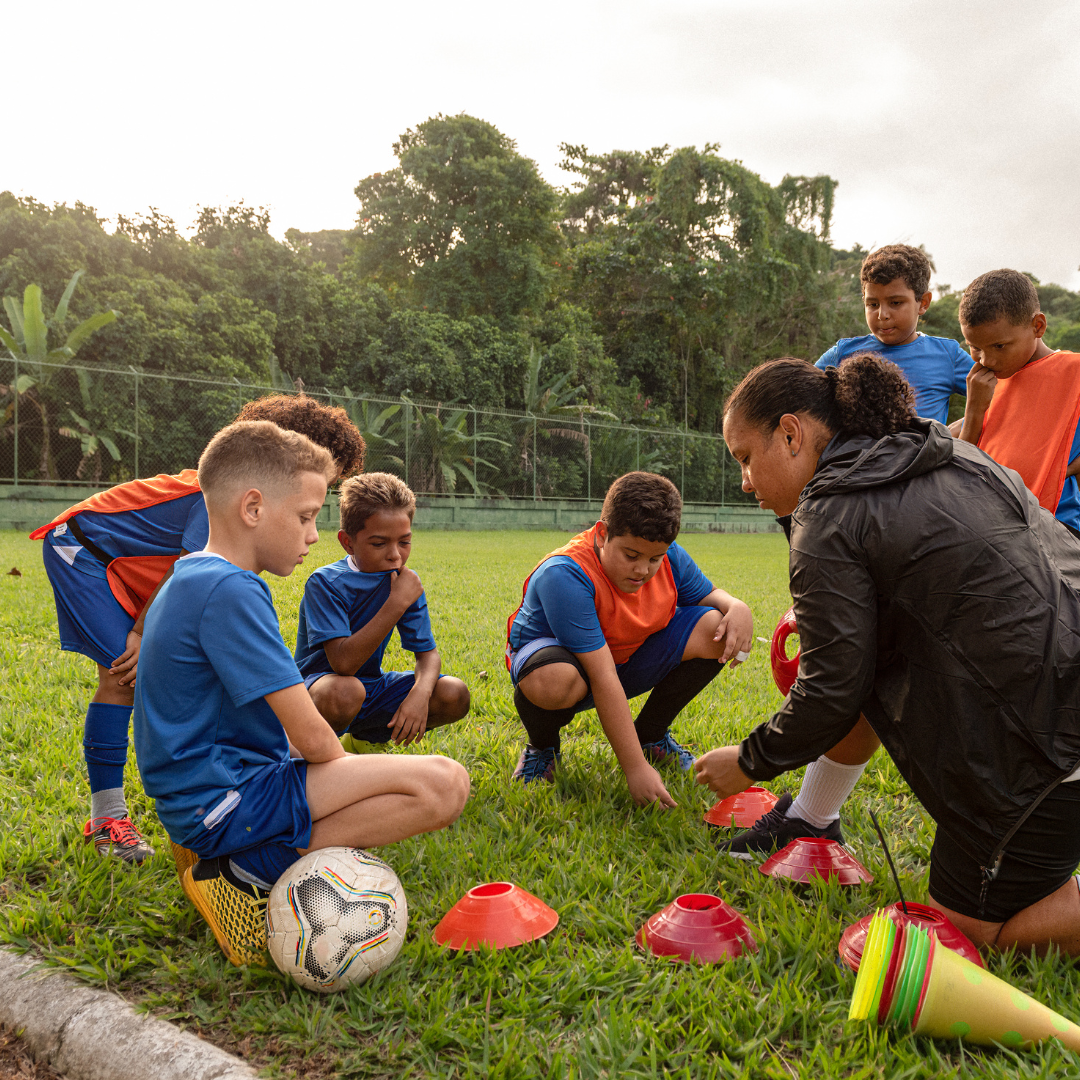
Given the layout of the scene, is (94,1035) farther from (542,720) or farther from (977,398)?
(977,398)

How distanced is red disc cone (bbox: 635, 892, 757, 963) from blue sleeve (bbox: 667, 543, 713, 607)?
5.50ft

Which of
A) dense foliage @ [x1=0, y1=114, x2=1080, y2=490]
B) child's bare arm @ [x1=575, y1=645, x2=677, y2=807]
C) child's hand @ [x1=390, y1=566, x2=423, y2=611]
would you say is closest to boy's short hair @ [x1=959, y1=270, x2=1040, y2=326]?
child's bare arm @ [x1=575, y1=645, x2=677, y2=807]

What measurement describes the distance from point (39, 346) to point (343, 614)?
54.3ft

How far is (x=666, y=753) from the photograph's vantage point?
3.67m

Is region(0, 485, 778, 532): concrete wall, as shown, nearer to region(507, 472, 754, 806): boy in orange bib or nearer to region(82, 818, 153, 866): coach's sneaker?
region(507, 472, 754, 806): boy in orange bib

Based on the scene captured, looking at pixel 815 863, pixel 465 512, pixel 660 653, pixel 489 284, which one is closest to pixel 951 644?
pixel 815 863

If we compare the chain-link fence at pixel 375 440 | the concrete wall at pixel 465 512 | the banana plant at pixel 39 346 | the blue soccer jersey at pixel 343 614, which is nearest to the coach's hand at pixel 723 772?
the blue soccer jersey at pixel 343 614

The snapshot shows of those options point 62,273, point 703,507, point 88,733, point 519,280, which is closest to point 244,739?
point 88,733

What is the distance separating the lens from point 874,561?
6.49ft

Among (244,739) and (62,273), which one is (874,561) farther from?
(62,273)

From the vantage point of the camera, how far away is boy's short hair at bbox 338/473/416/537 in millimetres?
3463

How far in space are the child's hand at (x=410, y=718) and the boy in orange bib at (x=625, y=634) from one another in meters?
0.40

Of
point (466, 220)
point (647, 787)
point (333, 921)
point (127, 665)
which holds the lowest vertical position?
point (647, 787)

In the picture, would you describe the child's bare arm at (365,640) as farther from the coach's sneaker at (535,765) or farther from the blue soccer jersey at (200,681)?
the blue soccer jersey at (200,681)
